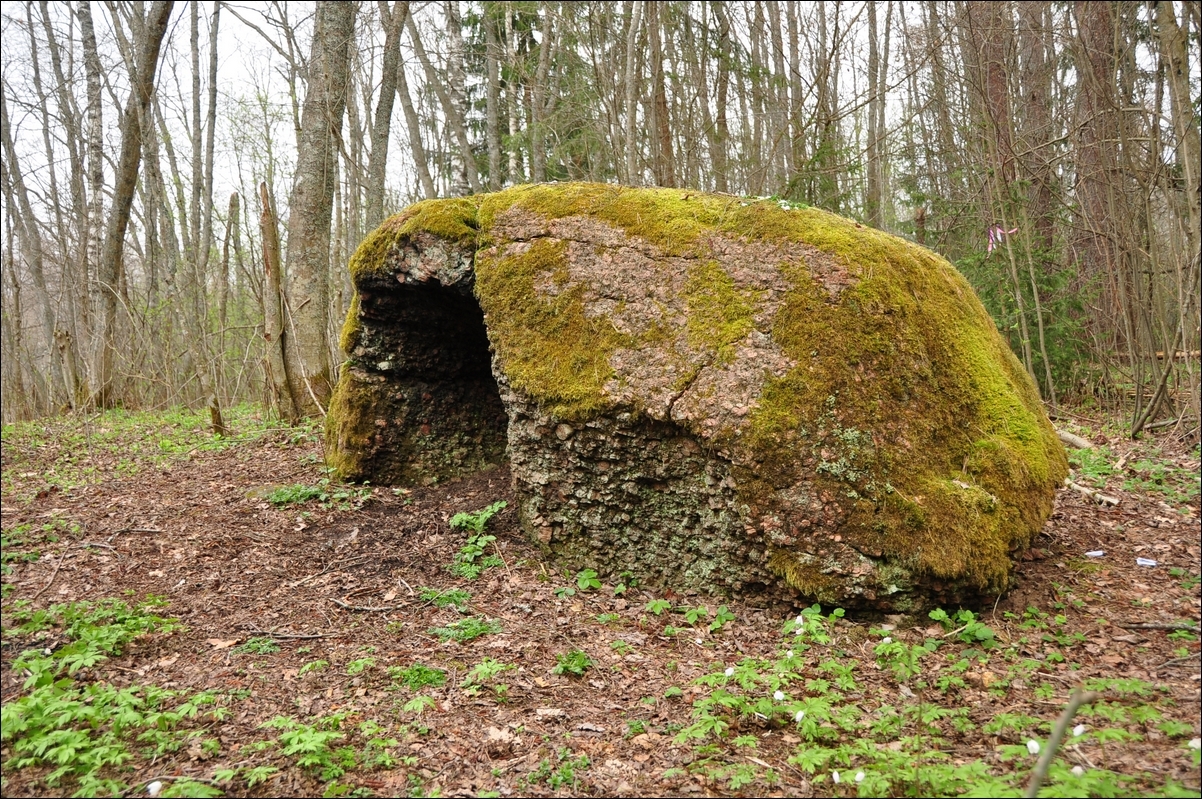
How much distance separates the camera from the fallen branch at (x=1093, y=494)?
5195 mm

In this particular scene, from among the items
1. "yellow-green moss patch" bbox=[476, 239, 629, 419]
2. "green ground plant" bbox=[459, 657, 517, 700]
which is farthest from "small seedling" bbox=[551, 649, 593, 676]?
"yellow-green moss patch" bbox=[476, 239, 629, 419]

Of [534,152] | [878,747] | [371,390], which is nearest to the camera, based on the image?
[878,747]

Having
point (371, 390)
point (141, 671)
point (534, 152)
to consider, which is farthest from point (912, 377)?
point (534, 152)

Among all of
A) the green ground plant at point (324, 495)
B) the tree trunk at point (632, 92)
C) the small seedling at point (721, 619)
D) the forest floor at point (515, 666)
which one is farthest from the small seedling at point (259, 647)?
the tree trunk at point (632, 92)

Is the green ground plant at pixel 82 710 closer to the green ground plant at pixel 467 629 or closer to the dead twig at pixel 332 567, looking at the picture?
the dead twig at pixel 332 567

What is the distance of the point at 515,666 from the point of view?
3.67 m

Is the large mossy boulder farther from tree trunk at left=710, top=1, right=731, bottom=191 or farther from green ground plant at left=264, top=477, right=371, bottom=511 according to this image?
tree trunk at left=710, top=1, right=731, bottom=191

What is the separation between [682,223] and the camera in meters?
4.77

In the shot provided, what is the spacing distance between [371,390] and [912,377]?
13.2 ft

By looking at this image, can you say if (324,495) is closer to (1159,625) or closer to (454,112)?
(1159,625)

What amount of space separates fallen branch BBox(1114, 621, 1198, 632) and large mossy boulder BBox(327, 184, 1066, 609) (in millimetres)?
618

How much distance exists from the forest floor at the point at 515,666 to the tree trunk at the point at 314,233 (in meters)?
2.58

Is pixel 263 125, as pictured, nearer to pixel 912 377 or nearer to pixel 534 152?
pixel 534 152

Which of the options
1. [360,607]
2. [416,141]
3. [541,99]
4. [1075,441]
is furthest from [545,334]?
[416,141]
